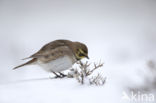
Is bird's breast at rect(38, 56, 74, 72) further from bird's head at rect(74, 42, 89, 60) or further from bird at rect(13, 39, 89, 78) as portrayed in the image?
bird's head at rect(74, 42, 89, 60)

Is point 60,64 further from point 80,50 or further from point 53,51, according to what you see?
point 80,50

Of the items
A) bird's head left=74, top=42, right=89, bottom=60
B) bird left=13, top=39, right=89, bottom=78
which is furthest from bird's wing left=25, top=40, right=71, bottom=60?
bird's head left=74, top=42, right=89, bottom=60

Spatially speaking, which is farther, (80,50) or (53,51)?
(53,51)

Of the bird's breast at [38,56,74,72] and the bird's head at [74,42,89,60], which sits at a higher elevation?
the bird's head at [74,42,89,60]

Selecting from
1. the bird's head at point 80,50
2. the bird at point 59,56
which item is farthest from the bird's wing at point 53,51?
the bird's head at point 80,50

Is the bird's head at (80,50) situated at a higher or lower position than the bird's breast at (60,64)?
higher

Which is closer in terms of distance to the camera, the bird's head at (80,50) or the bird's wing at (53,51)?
the bird's head at (80,50)

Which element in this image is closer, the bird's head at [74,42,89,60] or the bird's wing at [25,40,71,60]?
the bird's head at [74,42,89,60]

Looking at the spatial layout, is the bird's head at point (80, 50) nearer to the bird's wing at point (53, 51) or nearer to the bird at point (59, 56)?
the bird at point (59, 56)

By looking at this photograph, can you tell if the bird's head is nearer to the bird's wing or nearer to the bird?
the bird

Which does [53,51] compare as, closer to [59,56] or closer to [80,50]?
[59,56]

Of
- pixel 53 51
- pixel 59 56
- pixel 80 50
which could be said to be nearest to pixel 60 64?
pixel 59 56

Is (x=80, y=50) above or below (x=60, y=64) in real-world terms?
above

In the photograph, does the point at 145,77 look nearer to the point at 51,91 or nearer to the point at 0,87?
the point at 51,91
